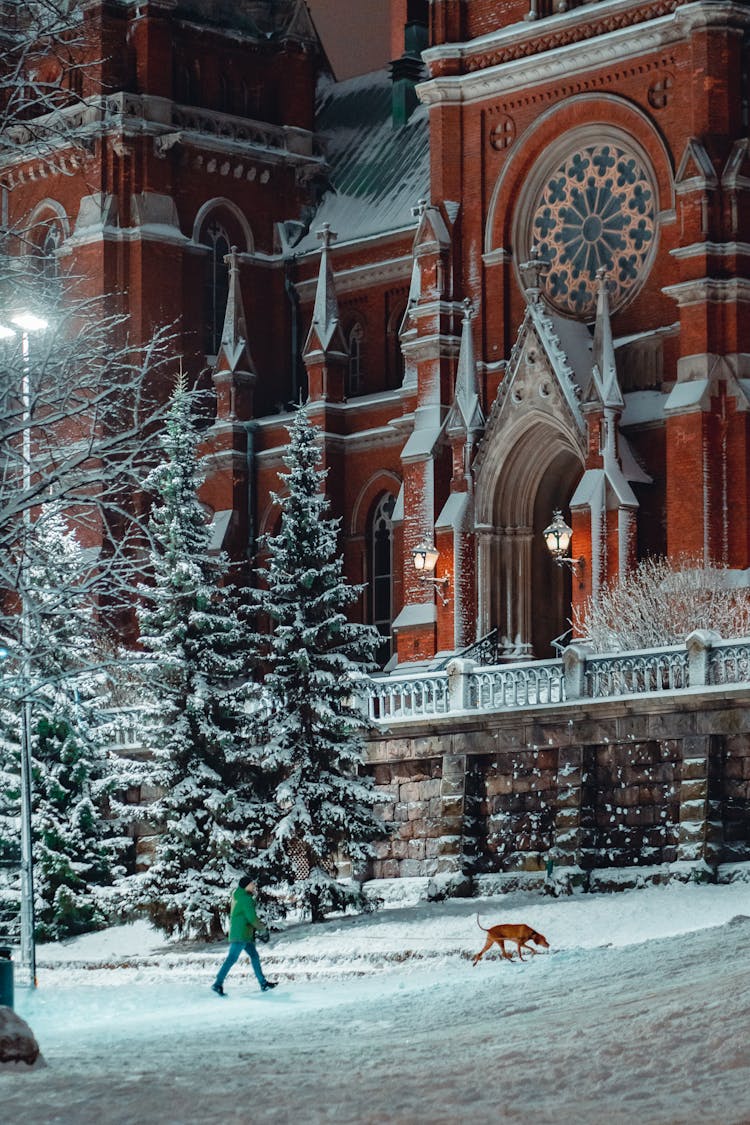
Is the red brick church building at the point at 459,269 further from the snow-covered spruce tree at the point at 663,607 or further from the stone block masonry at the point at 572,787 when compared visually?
the stone block masonry at the point at 572,787

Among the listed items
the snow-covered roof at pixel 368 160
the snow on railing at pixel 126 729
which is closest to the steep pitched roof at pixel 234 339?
the snow-covered roof at pixel 368 160

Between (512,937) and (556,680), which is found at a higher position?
(556,680)

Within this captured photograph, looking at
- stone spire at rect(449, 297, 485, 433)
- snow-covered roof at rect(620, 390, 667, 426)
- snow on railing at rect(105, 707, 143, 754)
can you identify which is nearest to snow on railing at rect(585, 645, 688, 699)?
snow on railing at rect(105, 707, 143, 754)

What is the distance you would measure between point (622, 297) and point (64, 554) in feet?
41.8

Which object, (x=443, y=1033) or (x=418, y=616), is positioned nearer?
(x=443, y=1033)

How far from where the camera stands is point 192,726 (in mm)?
36938

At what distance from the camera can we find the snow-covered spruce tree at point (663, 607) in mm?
39031

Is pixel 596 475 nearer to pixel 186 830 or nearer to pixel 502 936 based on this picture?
pixel 186 830

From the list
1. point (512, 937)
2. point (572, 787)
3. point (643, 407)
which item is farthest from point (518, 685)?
point (643, 407)

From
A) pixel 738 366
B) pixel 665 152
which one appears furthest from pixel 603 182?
pixel 738 366

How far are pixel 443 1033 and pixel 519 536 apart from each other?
2735cm

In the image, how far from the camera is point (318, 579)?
36.8 meters

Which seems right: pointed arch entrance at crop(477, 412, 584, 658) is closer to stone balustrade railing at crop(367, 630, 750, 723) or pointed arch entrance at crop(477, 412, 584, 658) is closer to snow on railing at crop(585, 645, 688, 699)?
stone balustrade railing at crop(367, 630, 750, 723)

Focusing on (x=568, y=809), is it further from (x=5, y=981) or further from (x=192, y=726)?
(x=5, y=981)
